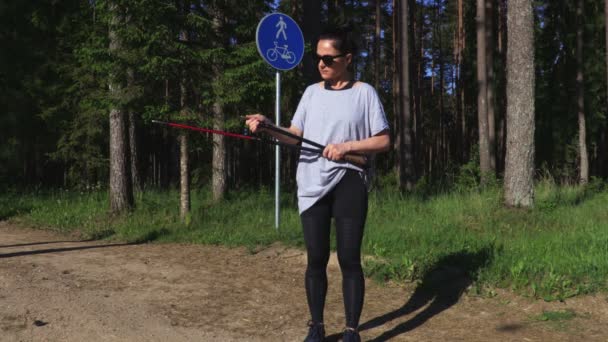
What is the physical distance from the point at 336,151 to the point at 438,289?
276 cm

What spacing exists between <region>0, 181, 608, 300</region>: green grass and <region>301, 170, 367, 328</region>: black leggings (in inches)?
85.8

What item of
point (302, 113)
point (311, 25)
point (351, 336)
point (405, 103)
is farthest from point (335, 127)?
point (405, 103)

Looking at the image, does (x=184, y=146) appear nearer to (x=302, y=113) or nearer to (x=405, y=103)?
(x=302, y=113)

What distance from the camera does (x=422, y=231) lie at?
7141 mm

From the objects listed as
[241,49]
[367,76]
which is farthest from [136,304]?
[367,76]

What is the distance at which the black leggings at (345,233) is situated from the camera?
3.29 metres

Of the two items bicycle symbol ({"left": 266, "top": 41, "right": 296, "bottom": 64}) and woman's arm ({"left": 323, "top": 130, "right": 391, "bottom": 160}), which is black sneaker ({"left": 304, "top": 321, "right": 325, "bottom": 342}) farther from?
bicycle symbol ({"left": 266, "top": 41, "right": 296, "bottom": 64})

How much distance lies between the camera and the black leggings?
329cm

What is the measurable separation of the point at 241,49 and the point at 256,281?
4.80m

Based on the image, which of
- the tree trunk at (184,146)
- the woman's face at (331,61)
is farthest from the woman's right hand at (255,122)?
the tree trunk at (184,146)

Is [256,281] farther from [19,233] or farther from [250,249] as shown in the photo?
[19,233]

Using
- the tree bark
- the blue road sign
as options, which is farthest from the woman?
the tree bark

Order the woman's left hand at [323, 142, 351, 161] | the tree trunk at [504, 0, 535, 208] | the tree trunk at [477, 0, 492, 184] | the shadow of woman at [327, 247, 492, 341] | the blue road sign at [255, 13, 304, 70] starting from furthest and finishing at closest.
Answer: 1. the tree trunk at [477, 0, 492, 184]
2. the tree trunk at [504, 0, 535, 208]
3. the blue road sign at [255, 13, 304, 70]
4. the shadow of woman at [327, 247, 492, 341]
5. the woman's left hand at [323, 142, 351, 161]

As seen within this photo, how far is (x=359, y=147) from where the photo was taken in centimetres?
318
